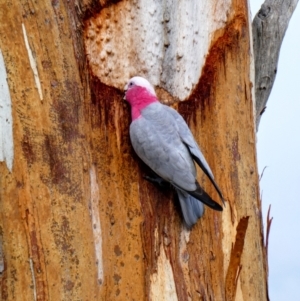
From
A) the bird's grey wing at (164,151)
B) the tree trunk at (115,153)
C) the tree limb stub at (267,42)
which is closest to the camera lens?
the tree trunk at (115,153)

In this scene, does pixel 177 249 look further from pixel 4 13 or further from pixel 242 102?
pixel 4 13

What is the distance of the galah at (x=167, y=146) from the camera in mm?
1921

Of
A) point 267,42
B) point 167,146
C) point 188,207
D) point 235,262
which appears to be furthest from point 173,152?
point 267,42

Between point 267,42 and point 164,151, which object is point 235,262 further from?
point 267,42

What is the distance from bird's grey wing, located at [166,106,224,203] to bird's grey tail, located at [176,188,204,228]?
0.27ft

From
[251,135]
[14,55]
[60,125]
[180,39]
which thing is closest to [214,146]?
[251,135]

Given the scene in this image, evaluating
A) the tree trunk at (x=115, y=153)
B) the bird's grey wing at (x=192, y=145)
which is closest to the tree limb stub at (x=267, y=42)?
the tree trunk at (x=115, y=153)

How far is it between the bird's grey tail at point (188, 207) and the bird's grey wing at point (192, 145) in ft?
0.27

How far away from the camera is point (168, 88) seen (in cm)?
209

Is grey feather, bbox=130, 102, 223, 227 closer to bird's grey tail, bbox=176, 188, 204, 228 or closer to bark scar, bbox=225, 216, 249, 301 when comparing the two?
bird's grey tail, bbox=176, 188, 204, 228

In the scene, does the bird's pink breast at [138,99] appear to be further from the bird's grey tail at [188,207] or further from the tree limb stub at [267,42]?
the tree limb stub at [267,42]

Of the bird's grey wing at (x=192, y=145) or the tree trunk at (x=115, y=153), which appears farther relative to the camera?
the bird's grey wing at (x=192, y=145)

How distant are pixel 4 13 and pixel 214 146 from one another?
27.2 inches

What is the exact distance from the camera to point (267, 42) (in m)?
2.79
